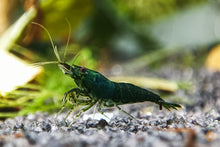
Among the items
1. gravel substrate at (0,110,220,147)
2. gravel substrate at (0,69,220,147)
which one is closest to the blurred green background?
gravel substrate at (0,69,220,147)

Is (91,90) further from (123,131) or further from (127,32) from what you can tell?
(127,32)

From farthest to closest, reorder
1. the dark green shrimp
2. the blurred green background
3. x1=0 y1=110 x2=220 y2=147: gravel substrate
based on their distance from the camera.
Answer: the blurred green background → the dark green shrimp → x1=0 y1=110 x2=220 y2=147: gravel substrate

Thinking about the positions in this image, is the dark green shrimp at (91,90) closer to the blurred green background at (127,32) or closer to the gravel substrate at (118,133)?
the gravel substrate at (118,133)

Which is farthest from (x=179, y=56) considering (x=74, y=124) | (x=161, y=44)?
(x=74, y=124)

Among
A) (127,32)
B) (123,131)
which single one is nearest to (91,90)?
(123,131)

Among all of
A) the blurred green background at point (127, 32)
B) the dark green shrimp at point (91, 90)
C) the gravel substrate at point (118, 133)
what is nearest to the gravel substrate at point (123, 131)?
the gravel substrate at point (118, 133)

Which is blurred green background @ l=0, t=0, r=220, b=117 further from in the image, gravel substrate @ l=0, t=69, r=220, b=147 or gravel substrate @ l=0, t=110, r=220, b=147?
gravel substrate @ l=0, t=110, r=220, b=147

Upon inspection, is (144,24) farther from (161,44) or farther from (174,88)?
(174,88)
